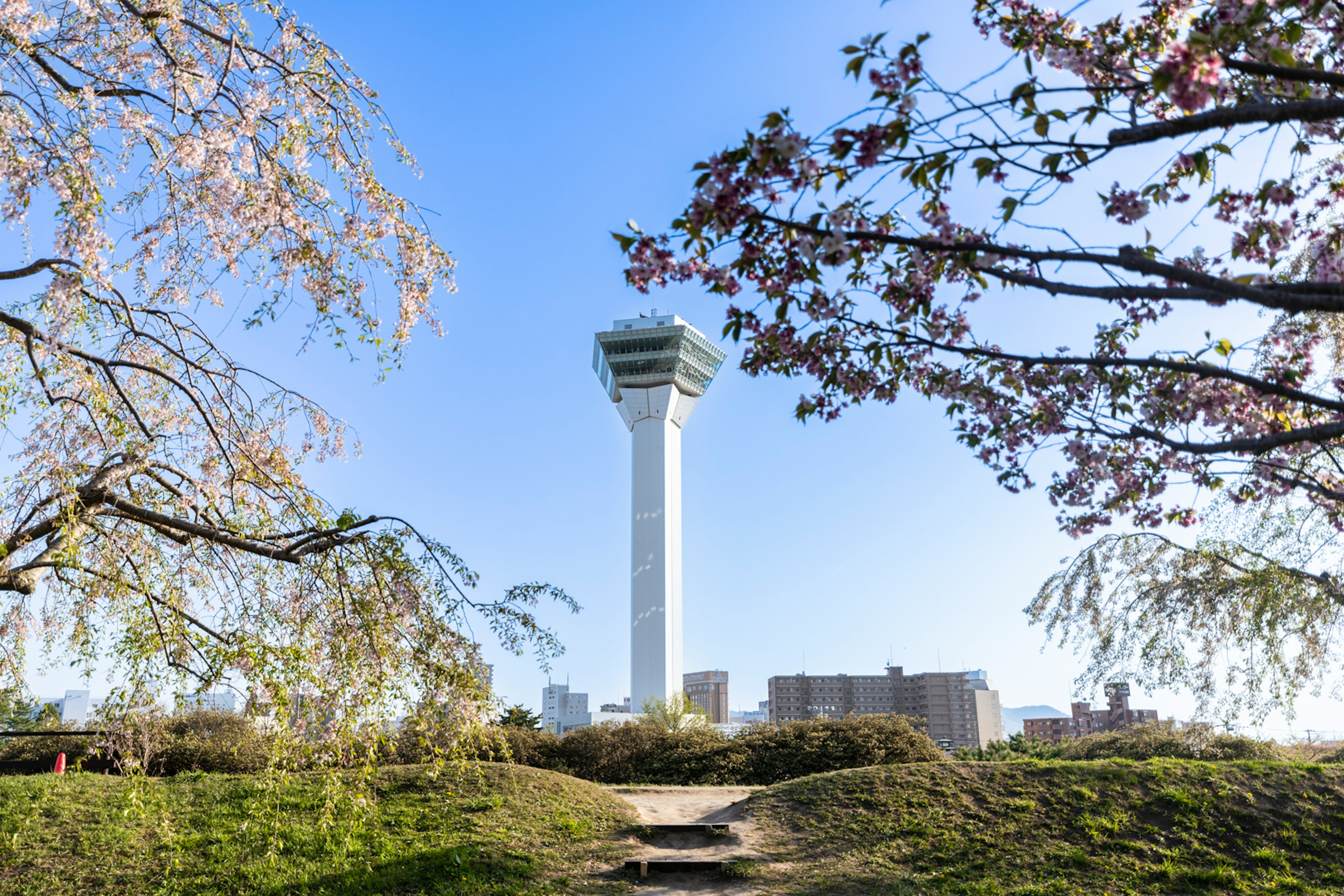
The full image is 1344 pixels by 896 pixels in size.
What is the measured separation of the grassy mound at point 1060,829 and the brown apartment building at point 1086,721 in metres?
7.32

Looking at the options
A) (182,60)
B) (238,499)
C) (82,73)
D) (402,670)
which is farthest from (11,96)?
(402,670)

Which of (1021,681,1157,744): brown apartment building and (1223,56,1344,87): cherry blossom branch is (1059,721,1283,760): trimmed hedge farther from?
(1223,56,1344,87): cherry blossom branch

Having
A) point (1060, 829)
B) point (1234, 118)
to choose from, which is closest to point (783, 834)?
point (1060, 829)

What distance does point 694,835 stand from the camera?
874 centimetres

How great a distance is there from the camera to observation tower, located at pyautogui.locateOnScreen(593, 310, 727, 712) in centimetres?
4216

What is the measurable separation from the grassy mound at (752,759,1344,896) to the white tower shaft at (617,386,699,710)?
31299 mm

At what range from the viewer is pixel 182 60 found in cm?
541

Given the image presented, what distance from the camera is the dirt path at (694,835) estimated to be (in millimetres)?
7285

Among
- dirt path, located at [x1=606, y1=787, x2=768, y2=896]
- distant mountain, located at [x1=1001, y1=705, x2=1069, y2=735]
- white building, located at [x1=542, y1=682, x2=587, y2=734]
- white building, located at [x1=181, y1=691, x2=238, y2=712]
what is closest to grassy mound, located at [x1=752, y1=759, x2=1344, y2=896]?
dirt path, located at [x1=606, y1=787, x2=768, y2=896]

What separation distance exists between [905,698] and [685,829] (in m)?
71.1

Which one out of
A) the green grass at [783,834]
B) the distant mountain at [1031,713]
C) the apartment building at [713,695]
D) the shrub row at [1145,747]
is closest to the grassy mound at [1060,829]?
the green grass at [783,834]

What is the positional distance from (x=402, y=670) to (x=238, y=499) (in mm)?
1788

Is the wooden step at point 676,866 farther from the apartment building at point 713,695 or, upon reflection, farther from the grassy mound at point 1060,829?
the apartment building at point 713,695

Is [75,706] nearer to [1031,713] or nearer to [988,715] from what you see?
[988,715]
